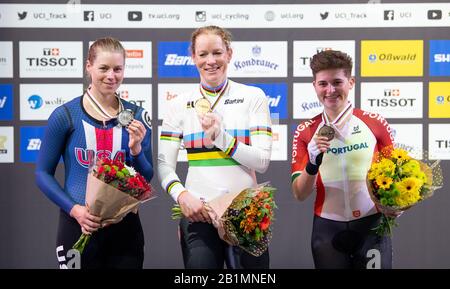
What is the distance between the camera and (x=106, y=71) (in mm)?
2918

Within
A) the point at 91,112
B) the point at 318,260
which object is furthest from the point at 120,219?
the point at 318,260

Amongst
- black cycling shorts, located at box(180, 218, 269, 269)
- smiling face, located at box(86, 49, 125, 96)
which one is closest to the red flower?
black cycling shorts, located at box(180, 218, 269, 269)

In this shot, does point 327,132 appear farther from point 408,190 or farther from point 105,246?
point 105,246

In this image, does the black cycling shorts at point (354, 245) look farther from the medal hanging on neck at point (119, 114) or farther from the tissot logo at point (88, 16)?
the tissot logo at point (88, 16)

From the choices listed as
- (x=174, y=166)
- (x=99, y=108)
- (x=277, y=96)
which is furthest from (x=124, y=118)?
(x=277, y=96)

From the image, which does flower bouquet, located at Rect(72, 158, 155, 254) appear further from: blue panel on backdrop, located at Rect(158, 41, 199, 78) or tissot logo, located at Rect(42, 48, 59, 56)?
tissot logo, located at Rect(42, 48, 59, 56)

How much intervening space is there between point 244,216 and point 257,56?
3.70ft

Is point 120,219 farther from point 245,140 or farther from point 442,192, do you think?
point 442,192

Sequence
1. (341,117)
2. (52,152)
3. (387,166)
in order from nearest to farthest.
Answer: (387,166), (52,152), (341,117)

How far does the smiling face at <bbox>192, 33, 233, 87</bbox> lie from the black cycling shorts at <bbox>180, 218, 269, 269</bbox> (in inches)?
30.3

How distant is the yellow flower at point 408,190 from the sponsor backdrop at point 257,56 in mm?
724

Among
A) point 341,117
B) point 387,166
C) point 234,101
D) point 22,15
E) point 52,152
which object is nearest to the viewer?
point 387,166

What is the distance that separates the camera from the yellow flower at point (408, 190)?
274cm

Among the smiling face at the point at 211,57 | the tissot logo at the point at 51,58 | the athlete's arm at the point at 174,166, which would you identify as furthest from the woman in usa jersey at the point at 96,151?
the tissot logo at the point at 51,58
